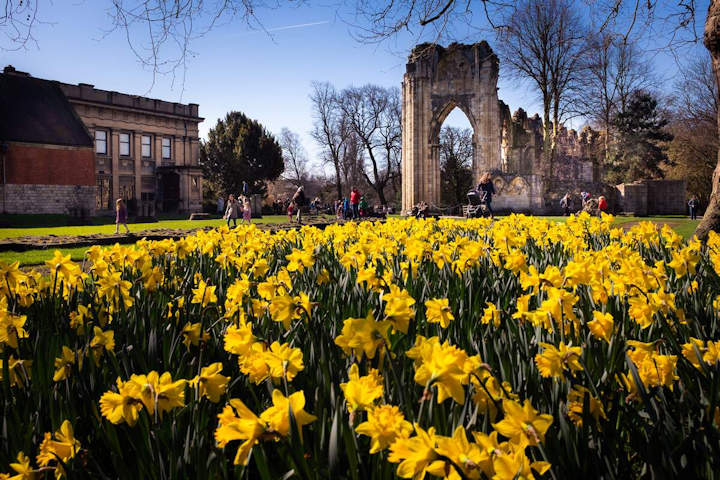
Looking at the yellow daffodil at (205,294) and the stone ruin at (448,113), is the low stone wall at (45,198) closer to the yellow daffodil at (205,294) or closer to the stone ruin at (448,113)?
the stone ruin at (448,113)

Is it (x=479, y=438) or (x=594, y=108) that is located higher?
(x=594, y=108)

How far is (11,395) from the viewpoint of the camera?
1.79 m

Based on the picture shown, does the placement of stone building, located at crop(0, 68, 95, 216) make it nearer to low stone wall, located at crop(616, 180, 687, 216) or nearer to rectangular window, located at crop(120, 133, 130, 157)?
rectangular window, located at crop(120, 133, 130, 157)

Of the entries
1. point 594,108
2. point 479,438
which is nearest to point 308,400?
point 479,438

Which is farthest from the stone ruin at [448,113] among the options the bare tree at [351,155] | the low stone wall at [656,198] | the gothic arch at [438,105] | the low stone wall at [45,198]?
the low stone wall at [45,198]

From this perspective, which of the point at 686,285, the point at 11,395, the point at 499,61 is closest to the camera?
the point at 11,395

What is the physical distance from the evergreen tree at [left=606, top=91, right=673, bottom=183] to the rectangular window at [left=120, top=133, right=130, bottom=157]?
→ 39.2 metres

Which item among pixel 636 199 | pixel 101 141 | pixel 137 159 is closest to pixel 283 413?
pixel 636 199

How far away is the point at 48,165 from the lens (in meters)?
33.9

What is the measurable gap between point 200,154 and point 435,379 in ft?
189

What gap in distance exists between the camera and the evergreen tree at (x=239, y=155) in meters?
54.1

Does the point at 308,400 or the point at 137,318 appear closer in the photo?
the point at 308,400

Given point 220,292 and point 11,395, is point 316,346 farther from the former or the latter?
point 220,292

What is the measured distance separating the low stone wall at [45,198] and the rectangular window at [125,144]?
10.9 meters
